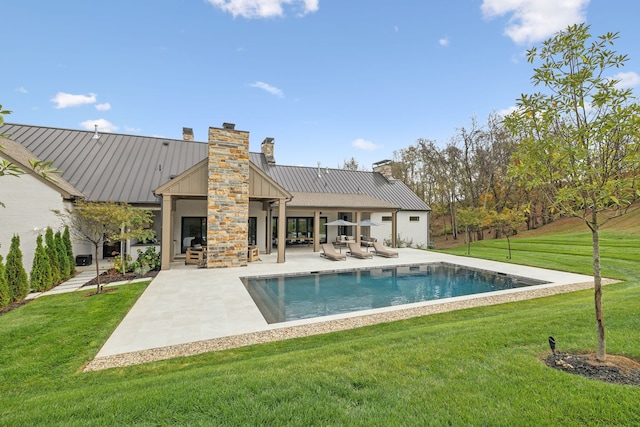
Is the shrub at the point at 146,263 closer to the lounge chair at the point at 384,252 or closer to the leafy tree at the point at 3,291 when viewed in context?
the leafy tree at the point at 3,291

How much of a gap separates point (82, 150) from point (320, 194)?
14.6 m

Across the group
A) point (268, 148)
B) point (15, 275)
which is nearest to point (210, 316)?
point (15, 275)

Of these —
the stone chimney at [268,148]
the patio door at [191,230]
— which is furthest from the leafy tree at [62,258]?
the stone chimney at [268,148]

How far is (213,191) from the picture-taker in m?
12.6

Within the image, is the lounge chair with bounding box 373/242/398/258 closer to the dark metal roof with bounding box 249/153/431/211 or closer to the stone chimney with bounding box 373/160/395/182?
the dark metal roof with bounding box 249/153/431/211

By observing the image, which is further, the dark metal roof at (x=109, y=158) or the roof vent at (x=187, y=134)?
the roof vent at (x=187, y=134)

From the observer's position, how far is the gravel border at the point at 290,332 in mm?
4703

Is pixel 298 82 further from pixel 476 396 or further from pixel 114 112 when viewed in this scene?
pixel 476 396

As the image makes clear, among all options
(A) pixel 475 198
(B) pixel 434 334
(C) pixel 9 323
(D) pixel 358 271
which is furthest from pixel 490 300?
(A) pixel 475 198

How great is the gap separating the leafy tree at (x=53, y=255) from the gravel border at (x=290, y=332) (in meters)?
7.25

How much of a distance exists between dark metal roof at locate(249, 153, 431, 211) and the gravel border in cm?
1406

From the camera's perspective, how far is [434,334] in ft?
16.4

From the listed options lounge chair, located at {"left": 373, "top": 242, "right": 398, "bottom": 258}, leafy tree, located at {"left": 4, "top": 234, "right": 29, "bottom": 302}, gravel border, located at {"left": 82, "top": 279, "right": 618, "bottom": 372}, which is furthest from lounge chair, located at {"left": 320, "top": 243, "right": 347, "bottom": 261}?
leafy tree, located at {"left": 4, "top": 234, "right": 29, "bottom": 302}

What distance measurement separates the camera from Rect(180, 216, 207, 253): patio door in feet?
54.8
